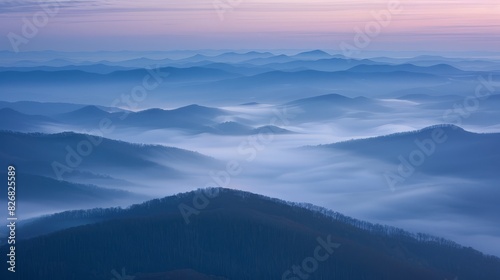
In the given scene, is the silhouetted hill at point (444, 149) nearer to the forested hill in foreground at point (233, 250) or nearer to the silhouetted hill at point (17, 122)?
the forested hill in foreground at point (233, 250)

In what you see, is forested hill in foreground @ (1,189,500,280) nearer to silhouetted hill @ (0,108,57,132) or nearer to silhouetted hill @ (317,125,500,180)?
silhouetted hill @ (317,125,500,180)

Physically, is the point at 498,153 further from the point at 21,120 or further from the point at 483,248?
the point at 21,120

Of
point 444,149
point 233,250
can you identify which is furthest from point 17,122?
point 233,250

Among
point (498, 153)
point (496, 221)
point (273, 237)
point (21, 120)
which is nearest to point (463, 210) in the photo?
point (496, 221)

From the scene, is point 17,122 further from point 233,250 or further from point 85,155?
point 233,250

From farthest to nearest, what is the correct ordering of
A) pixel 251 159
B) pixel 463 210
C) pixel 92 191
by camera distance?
pixel 251 159, pixel 463 210, pixel 92 191

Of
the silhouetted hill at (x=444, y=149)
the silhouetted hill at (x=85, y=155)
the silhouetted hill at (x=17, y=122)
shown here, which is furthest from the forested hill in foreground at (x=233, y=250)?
the silhouetted hill at (x=17, y=122)

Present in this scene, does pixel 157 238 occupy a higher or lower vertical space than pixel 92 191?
lower

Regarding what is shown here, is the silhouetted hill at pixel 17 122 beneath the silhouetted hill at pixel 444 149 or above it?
above
